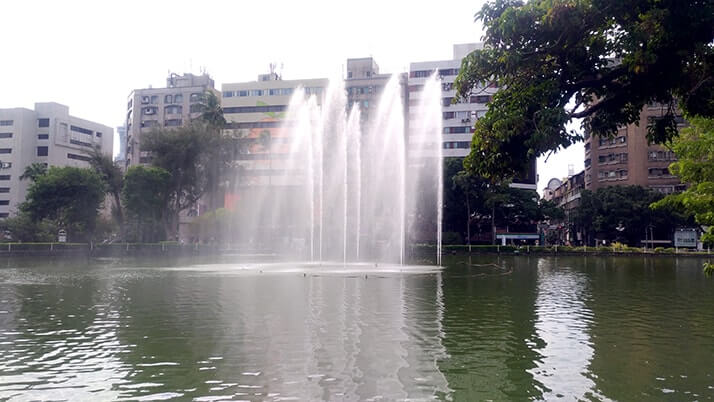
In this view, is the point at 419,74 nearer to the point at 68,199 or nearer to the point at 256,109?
the point at 256,109

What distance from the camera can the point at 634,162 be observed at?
92.8 meters

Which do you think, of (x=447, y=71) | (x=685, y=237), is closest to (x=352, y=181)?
(x=447, y=71)

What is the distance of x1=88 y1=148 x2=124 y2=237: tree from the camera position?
80500 millimetres

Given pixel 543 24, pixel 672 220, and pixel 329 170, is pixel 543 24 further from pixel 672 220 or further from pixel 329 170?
pixel 672 220

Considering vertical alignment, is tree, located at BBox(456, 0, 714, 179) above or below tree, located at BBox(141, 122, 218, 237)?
below

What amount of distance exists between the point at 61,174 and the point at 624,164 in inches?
3375

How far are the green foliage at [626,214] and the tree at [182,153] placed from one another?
56599 millimetres

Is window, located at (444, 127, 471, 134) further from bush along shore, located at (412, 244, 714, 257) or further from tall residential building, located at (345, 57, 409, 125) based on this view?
bush along shore, located at (412, 244, 714, 257)

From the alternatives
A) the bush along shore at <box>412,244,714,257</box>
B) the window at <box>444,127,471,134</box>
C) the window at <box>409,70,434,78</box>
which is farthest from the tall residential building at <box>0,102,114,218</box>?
the bush along shore at <box>412,244,714,257</box>

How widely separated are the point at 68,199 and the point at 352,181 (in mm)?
37095

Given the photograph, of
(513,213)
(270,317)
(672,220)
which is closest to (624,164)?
(672,220)

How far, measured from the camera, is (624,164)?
312 feet

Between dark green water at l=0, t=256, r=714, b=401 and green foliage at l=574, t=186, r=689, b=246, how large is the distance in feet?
187

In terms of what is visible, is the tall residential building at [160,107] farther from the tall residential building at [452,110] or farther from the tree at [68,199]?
Result: the tree at [68,199]
